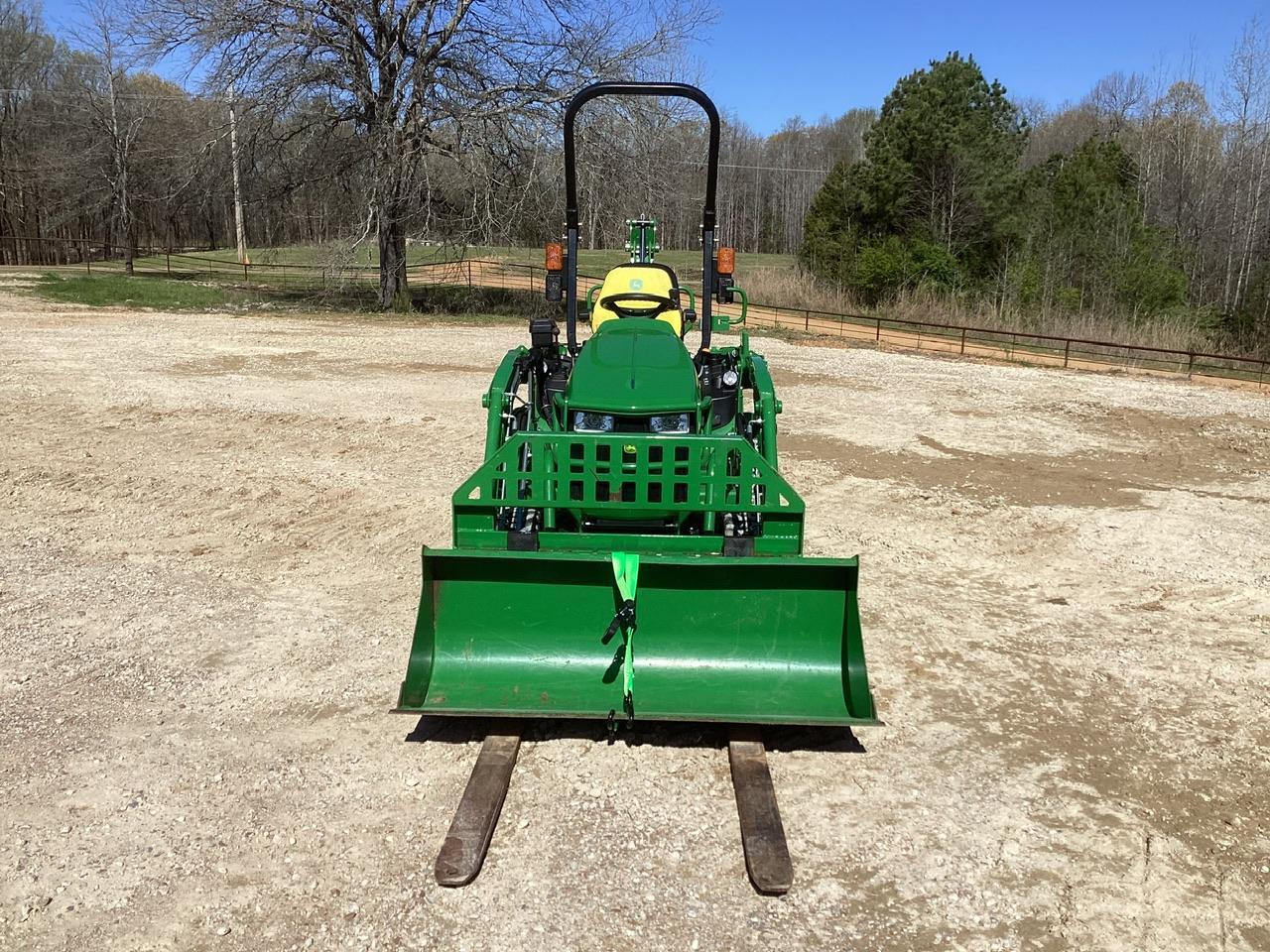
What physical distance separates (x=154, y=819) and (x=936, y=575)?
4.52 m

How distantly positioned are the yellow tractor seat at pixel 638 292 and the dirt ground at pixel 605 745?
182 centimetres

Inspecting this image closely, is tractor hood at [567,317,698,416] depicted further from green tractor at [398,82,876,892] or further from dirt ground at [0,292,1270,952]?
dirt ground at [0,292,1270,952]

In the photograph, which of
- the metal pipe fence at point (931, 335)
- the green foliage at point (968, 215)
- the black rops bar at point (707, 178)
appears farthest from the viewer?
the green foliage at point (968, 215)

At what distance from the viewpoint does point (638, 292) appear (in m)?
6.54

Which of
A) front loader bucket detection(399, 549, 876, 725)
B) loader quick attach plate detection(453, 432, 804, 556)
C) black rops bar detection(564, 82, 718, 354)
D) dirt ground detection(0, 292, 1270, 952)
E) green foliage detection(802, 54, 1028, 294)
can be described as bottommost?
dirt ground detection(0, 292, 1270, 952)

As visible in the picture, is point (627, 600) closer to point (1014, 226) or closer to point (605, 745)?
point (605, 745)

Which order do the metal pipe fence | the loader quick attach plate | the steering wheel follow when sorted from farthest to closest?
1. the metal pipe fence
2. the steering wheel
3. the loader quick attach plate

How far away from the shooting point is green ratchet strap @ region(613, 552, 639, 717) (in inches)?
155

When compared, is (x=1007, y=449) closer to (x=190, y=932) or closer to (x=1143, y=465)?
(x=1143, y=465)

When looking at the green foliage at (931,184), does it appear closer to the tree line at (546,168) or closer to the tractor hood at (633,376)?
the tree line at (546,168)

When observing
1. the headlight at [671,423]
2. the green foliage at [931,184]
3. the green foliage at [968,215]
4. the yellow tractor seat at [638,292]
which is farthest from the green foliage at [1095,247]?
the headlight at [671,423]

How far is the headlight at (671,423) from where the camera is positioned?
4.71 metres

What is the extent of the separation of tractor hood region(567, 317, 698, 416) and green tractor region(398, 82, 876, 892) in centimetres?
1

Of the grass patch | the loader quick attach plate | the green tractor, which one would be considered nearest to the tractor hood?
the green tractor
